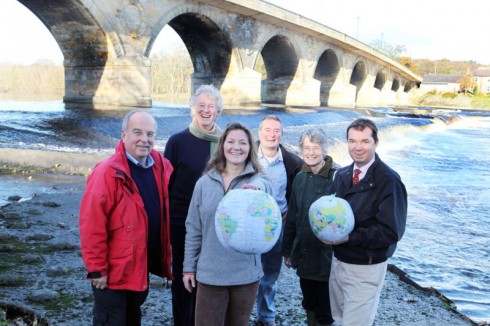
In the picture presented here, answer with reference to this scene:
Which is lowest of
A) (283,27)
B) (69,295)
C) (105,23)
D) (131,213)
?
A: (69,295)

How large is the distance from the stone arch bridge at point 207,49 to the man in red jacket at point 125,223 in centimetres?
1448

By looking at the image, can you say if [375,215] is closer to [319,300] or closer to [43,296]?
[319,300]

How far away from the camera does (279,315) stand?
3.24 meters

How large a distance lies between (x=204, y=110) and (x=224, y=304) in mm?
1187

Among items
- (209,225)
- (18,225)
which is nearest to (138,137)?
(209,225)

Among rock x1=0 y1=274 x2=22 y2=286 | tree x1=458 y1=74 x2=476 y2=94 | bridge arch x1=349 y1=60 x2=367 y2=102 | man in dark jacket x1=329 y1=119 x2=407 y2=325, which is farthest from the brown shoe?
tree x1=458 y1=74 x2=476 y2=94

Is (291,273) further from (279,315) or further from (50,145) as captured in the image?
(50,145)

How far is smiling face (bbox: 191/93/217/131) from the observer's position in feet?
9.14

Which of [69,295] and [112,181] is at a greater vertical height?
[112,181]

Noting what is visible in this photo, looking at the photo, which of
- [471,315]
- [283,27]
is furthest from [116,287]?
[283,27]

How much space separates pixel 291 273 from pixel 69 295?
1939 millimetres

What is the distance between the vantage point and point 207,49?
81.9 feet

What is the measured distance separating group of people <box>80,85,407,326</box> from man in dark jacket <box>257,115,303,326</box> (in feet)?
1.11

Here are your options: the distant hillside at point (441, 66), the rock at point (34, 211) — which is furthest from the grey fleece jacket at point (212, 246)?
the distant hillside at point (441, 66)
